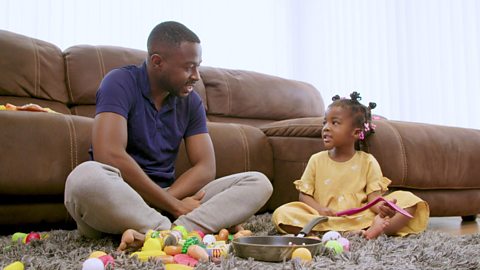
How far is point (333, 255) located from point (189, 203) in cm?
59

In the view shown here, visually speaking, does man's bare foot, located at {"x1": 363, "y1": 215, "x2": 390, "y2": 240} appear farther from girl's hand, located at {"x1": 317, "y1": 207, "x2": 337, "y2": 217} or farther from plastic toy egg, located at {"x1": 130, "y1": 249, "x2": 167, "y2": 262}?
plastic toy egg, located at {"x1": 130, "y1": 249, "x2": 167, "y2": 262}

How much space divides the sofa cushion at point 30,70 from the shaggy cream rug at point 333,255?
95cm

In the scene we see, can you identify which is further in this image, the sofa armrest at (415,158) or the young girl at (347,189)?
the sofa armrest at (415,158)

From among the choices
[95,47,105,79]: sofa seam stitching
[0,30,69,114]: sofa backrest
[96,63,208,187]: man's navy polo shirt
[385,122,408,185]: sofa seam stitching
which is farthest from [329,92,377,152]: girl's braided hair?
[0,30,69,114]: sofa backrest

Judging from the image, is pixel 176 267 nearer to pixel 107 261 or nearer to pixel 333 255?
pixel 107 261

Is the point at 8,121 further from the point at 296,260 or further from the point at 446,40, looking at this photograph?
the point at 446,40

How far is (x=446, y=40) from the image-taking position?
3668 mm

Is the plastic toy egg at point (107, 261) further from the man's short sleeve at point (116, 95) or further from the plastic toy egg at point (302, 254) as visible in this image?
the man's short sleeve at point (116, 95)

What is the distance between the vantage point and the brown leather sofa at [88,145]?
180 cm

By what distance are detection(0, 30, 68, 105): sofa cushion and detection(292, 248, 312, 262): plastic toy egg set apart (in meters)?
1.65

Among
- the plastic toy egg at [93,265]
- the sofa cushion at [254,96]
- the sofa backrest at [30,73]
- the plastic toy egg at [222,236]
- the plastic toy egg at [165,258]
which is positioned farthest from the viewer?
the sofa cushion at [254,96]

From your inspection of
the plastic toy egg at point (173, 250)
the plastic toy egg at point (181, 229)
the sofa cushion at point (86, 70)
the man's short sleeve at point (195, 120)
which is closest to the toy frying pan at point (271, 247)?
the plastic toy egg at point (173, 250)

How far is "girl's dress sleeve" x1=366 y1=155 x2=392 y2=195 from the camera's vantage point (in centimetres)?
186

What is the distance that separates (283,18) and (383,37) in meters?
0.87
